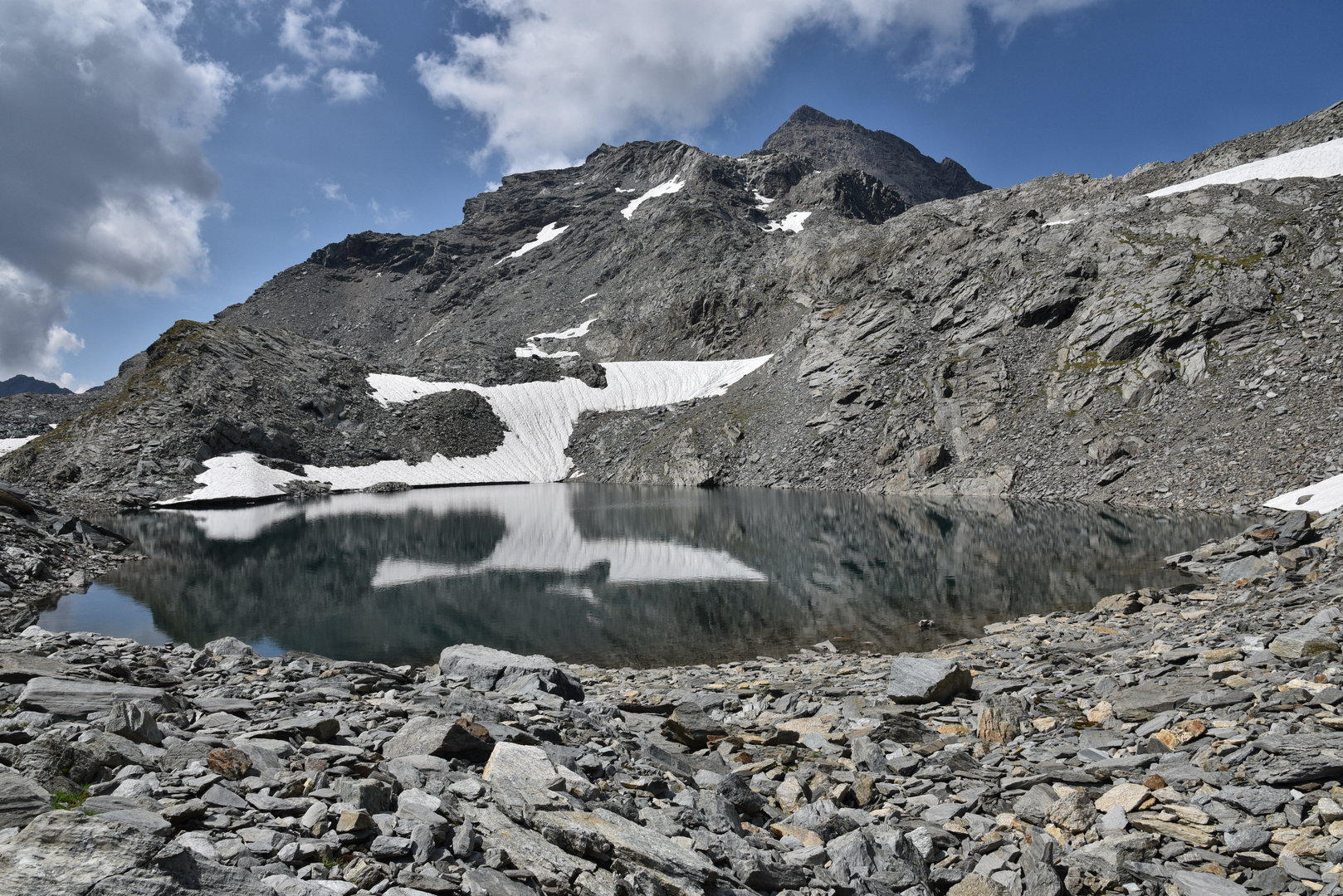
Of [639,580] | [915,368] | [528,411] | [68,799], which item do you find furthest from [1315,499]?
[528,411]

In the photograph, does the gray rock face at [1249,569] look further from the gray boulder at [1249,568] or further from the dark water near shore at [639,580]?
the dark water near shore at [639,580]

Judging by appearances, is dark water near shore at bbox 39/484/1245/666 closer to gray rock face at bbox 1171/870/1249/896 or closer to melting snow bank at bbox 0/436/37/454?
gray rock face at bbox 1171/870/1249/896

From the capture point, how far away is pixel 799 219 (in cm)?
15162

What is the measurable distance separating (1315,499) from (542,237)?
7287 inches

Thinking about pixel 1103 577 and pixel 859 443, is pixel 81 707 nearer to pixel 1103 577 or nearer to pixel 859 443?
pixel 1103 577

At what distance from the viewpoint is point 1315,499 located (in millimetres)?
23250

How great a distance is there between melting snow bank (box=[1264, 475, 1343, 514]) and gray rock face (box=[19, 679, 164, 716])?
2883cm

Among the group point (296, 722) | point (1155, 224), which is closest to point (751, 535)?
point (296, 722)

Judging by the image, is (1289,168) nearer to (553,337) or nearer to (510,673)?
(510,673)

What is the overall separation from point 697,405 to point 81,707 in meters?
76.7

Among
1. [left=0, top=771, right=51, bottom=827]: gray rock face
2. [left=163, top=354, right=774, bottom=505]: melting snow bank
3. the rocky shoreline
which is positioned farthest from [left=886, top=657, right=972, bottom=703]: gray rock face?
[left=163, top=354, right=774, bottom=505]: melting snow bank

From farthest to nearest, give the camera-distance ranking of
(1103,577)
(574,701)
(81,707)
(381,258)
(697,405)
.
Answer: (381,258) < (697,405) < (1103,577) < (574,701) < (81,707)

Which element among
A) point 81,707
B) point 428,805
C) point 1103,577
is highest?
point 81,707

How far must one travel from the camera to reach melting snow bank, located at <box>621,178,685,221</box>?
174 meters
